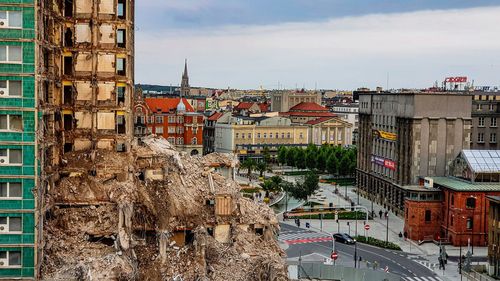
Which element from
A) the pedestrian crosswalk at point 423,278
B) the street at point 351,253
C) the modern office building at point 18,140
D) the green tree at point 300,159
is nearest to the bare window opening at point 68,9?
the modern office building at point 18,140

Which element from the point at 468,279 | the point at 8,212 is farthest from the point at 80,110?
the point at 468,279

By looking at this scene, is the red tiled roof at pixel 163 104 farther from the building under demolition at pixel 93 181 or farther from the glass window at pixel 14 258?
the glass window at pixel 14 258

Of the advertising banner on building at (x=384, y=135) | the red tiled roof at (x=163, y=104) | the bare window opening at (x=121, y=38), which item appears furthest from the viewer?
the red tiled roof at (x=163, y=104)

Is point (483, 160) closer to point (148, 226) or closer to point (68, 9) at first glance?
point (148, 226)

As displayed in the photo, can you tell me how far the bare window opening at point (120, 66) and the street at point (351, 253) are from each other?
4204 centimetres

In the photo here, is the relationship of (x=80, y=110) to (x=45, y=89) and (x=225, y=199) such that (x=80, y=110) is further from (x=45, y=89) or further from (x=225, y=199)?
(x=225, y=199)

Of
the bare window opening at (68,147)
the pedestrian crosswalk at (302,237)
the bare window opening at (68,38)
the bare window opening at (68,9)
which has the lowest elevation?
the pedestrian crosswalk at (302,237)

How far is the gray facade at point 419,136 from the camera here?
121m

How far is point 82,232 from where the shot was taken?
57.9m

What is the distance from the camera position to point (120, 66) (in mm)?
63000

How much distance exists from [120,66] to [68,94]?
16.7ft

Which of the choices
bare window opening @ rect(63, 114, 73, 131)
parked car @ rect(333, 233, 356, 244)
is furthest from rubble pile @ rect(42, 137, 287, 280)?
parked car @ rect(333, 233, 356, 244)

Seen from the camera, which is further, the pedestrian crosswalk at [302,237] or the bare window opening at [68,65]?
the pedestrian crosswalk at [302,237]

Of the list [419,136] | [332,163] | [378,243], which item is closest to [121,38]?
[378,243]
